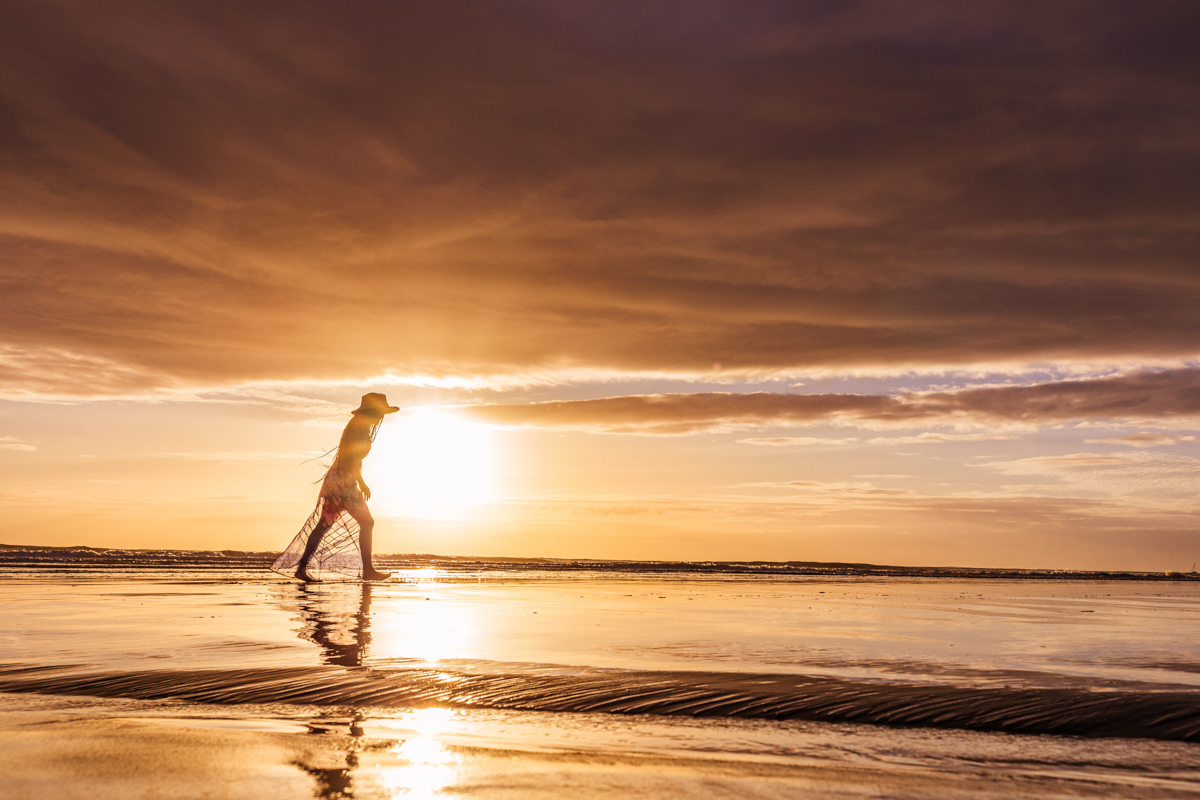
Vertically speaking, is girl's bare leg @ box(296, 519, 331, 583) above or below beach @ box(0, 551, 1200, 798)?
above

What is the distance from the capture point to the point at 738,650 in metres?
8.32

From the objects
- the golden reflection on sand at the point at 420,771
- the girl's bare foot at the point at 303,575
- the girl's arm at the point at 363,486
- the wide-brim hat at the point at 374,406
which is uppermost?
the wide-brim hat at the point at 374,406

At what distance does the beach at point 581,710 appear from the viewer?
12.6 ft

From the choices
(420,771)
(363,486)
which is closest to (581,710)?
(420,771)

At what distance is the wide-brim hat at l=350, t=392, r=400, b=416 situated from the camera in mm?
21250

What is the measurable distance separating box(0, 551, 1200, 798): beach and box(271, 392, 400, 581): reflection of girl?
9897 millimetres

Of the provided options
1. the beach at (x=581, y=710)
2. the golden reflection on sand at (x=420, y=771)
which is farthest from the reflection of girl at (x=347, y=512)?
the golden reflection on sand at (x=420, y=771)

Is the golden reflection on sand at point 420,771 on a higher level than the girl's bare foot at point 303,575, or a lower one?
higher

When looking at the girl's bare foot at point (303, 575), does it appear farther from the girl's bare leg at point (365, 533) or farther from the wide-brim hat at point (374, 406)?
the wide-brim hat at point (374, 406)

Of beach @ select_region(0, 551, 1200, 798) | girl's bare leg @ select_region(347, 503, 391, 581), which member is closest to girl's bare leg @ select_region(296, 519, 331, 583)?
girl's bare leg @ select_region(347, 503, 391, 581)

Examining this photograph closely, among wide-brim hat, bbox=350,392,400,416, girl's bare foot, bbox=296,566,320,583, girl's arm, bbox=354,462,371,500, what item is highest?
wide-brim hat, bbox=350,392,400,416

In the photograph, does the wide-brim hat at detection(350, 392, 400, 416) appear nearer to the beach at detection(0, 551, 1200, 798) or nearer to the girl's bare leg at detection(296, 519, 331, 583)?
the girl's bare leg at detection(296, 519, 331, 583)

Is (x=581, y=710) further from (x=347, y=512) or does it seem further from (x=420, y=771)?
(x=347, y=512)

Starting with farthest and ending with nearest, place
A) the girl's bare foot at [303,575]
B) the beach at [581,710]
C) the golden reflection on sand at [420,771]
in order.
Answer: the girl's bare foot at [303,575], the beach at [581,710], the golden reflection on sand at [420,771]
